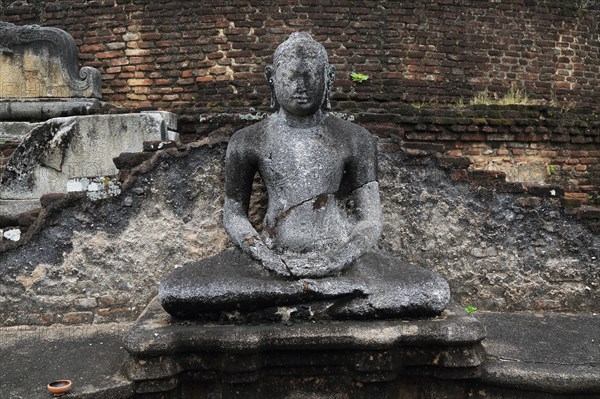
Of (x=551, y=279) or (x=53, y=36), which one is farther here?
(x=53, y=36)

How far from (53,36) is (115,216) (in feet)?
8.87

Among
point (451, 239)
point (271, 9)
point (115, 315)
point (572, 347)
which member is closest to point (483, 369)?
point (572, 347)

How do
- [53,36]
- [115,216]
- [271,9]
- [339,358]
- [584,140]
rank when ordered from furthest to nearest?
[271,9] < [584,140] < [53,36] < [115,216] < [339,358]

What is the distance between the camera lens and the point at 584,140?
23.6 ft

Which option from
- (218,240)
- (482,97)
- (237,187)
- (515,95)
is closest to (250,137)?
(237,187)

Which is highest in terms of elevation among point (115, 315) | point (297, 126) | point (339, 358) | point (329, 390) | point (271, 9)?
point (271, 9)

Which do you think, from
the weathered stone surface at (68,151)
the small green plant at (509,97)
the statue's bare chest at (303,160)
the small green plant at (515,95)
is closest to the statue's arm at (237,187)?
the statue's bare chest at (303,160)

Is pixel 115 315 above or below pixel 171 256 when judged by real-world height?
below

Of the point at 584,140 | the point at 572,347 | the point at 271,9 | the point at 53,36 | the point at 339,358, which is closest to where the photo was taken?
the point at 339,358

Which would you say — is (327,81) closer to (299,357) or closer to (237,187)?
(237,187)

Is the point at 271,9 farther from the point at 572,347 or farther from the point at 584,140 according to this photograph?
the point at 572,347

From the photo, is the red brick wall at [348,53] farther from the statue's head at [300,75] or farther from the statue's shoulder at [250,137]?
the statue's head at [300,75]

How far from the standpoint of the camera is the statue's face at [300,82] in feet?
10.4

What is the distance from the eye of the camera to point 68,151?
4531 mm
